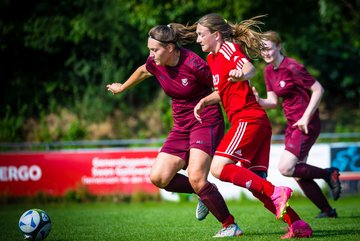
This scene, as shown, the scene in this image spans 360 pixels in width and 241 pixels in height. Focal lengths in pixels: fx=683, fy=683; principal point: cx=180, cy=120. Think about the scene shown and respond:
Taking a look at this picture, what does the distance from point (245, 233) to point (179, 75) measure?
5.46ft

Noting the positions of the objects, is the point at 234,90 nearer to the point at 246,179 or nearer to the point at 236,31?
the point at 236,31

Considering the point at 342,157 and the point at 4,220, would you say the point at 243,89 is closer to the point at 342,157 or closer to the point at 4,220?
the point at 4,220

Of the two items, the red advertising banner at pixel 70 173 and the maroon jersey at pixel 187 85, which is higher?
the maroon jersey at pixel 187 85

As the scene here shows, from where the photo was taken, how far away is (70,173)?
1334 cm

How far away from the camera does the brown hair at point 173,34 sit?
656 centimetres

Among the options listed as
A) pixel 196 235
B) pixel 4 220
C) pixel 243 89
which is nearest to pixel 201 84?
pixel 243 89

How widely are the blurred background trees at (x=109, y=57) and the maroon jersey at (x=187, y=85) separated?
11.3m

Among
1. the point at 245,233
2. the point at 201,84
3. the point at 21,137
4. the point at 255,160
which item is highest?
the point at 201,84

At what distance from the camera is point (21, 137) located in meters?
20.3

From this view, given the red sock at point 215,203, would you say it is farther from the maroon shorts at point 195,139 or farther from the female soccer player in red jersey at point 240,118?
the maroon shorts at point 195,139

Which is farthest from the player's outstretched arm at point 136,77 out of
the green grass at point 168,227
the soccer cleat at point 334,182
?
the soccer cleat at point 334,182

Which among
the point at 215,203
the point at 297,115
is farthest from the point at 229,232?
the point at 297,115

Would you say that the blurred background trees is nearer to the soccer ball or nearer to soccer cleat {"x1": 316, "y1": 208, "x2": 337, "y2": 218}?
soccer cleat {"x1": 316, "y1": 208, "x2": 337, "y2": 218}

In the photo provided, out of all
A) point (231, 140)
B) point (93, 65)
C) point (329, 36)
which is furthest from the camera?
point (93, 65)
